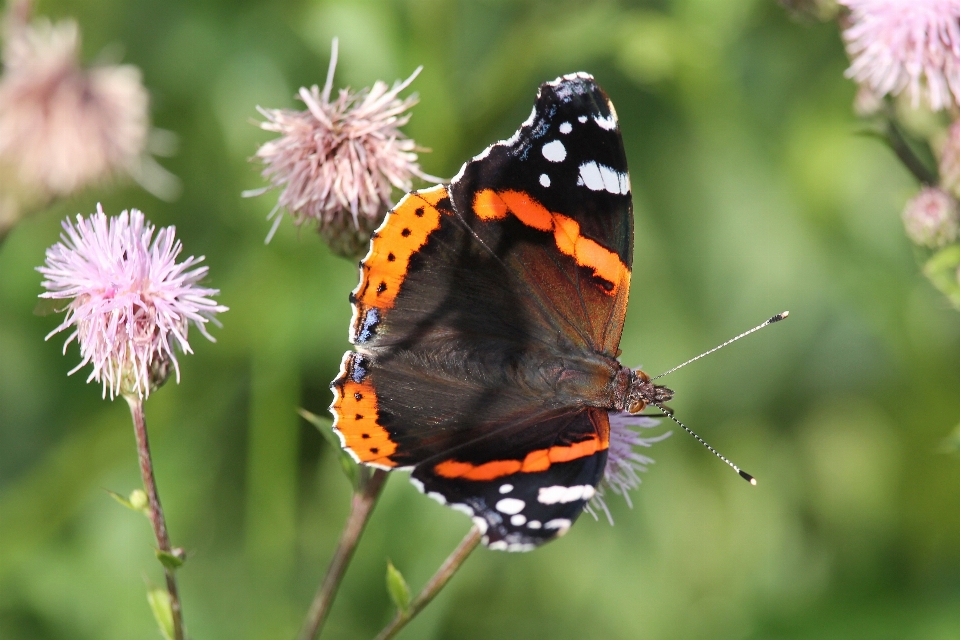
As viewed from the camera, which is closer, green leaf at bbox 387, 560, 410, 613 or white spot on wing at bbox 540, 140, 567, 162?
green leaf at bbox 387, 560, 410, 613

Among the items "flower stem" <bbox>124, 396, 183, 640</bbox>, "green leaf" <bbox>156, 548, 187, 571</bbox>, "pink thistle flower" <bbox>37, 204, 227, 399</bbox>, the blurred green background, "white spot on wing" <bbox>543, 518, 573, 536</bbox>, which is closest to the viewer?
"white spot on wing" <bbox>543, 518, 573, 536</bbox>

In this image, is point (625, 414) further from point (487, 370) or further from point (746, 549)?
point (746, 549)

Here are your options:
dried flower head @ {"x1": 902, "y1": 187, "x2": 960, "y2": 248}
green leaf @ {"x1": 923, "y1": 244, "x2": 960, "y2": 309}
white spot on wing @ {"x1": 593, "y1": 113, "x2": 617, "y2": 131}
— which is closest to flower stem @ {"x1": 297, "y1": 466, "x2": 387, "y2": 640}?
white spot on wing @ {"x1": 593, "y1": 113, "x2": 617, "y2": 131}

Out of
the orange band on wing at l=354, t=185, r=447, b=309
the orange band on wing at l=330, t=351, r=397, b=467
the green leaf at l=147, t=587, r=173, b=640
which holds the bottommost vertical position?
the green leaf at l=147, t=587, r=173, b=640

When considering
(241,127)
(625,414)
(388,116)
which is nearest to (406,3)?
(241,127)

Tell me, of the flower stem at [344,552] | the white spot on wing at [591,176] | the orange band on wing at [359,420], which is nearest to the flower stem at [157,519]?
the flower stem at [344,552]

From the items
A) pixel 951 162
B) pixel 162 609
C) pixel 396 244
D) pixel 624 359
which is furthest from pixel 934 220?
pixel 162 609

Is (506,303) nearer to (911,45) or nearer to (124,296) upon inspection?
(124,296)

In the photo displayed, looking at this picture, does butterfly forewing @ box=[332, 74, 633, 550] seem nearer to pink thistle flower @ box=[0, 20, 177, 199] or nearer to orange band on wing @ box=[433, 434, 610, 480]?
orange band on wing @ box=[433, 434, 610, 480]
